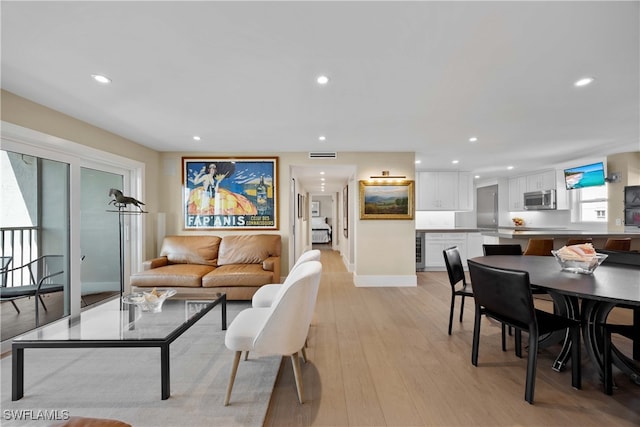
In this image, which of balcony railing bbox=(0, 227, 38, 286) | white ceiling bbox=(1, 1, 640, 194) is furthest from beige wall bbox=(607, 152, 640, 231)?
balcony railing bbox=(0, 227, 38, 286)

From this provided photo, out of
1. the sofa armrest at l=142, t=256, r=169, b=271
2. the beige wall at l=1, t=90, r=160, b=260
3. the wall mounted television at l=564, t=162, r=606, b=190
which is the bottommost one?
the sofa armrest at l=142, t=256, r=169, b=271

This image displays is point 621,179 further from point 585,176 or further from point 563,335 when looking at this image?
point 563,335

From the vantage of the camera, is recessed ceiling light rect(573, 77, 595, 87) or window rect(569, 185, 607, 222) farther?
window rect(569, 185, 607, 222)

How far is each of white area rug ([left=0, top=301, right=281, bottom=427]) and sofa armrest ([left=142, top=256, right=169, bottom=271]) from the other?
4.65 feet

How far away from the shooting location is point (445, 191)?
21.8ft

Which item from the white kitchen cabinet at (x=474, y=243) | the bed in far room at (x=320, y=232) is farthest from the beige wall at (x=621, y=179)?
the bed in far room at (x=320, y=232)

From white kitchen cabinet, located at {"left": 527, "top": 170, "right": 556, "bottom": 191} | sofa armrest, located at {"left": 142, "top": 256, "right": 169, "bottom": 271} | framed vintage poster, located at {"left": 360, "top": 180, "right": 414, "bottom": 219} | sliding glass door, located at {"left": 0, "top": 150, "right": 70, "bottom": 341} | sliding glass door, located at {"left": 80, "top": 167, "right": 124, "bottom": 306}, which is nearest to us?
sliding glass door, located at {"left": 0, "top": 150, "right": 70, "bottom": 341}

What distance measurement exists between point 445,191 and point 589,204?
2629 millimetres

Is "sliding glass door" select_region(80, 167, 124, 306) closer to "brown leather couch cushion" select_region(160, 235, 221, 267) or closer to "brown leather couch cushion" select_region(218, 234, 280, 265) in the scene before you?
"brown leather couch cushion" select_region(160, 235, 221, 267)

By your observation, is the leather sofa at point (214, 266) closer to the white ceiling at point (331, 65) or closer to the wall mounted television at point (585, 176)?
the white ceiling at point (331, 65)

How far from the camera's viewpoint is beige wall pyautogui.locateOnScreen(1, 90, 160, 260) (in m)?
2.55

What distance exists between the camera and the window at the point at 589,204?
5.18m

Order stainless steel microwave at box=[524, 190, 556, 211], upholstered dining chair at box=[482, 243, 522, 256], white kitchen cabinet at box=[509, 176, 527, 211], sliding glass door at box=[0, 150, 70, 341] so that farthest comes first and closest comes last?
1. white kitchen cabinet at box=[509, 176, 527, 211]
2. stainless steel microwave at box=[524, 190, 556, 211]
3. upholstered dining chair at box=[482, 243, 522, 256]
4. sliding glass door at box=[0, 150, 70, 341]

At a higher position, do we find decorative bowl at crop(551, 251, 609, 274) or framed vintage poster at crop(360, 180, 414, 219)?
framed vintage poster at crop(360, 180, 414, 219)
